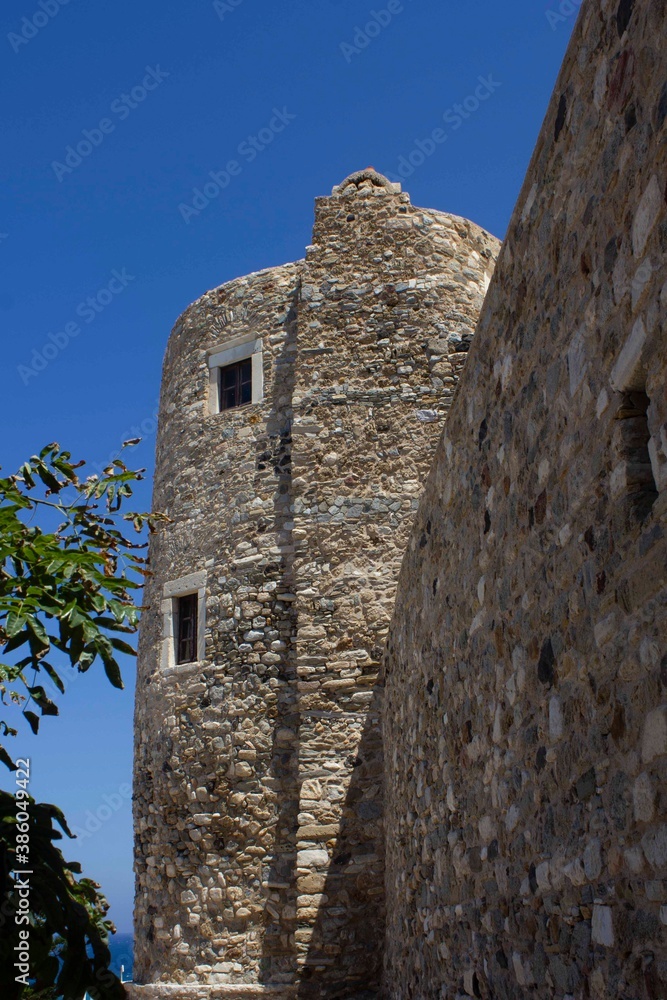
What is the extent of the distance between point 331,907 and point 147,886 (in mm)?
2226

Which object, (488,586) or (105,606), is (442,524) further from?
(105,606)

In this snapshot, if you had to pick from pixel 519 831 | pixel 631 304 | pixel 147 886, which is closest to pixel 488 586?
Result: pixel 519 831

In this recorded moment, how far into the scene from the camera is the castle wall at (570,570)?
264 cm

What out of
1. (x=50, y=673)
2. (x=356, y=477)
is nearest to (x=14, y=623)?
(x=50, y=673)

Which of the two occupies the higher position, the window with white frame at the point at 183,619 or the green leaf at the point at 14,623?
the window with white frame at the point at 183,619

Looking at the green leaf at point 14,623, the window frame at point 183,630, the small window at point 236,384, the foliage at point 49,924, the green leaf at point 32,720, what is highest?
the small window at point 236,384

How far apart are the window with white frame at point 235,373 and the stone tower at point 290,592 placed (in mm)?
23

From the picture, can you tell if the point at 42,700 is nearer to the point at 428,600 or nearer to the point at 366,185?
the point at 428,600

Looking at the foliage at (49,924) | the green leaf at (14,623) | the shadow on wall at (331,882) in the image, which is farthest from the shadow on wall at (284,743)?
the green leaf at (14,623)

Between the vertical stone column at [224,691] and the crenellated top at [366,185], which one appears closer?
the vertical stone column at [224,691]

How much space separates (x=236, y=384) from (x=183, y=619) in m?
2.44

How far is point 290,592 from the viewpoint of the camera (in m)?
9.64

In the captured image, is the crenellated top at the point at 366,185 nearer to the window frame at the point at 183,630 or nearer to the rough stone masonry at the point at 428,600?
the rough stone masonry at the point at 428,600

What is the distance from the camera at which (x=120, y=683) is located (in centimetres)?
521
